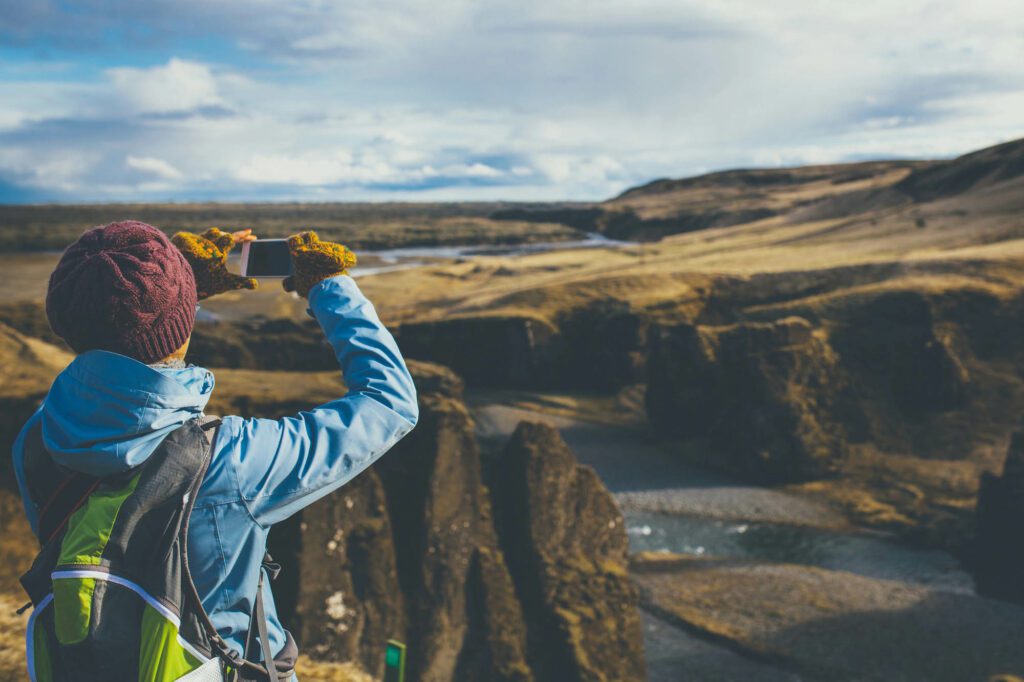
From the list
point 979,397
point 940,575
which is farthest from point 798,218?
point 940,575

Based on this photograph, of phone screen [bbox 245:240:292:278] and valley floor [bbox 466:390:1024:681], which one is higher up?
phone screen [bbox 245:240:292:278]

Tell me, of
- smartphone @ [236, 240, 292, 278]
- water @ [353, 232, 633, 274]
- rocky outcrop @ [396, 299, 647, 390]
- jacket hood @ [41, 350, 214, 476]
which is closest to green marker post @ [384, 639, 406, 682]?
smartphone @ [236, 240, 292, 278]

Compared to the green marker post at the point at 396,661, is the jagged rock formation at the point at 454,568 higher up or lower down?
lower down

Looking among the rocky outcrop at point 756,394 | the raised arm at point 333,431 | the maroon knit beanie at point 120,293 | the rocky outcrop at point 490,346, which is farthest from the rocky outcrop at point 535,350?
the maroon knit beanie at point 120,293

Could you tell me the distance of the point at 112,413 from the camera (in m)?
2.12

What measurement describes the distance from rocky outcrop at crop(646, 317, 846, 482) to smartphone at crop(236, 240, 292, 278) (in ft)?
104

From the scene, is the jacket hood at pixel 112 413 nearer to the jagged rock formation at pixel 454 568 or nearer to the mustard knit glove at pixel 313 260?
the mustard knit glove at pixel 313 260

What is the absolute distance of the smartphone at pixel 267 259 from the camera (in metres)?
2.76

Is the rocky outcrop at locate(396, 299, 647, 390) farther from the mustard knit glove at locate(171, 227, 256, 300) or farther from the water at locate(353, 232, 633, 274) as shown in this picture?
the water at locate(353, 232, 633, 274)

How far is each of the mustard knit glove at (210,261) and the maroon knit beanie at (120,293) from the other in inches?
19.6

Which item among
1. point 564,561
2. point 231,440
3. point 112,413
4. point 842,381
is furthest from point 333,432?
point 842,381

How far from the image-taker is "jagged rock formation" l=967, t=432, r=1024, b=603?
2242cm

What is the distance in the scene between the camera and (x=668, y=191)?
145m

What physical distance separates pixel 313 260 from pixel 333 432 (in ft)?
2.08
